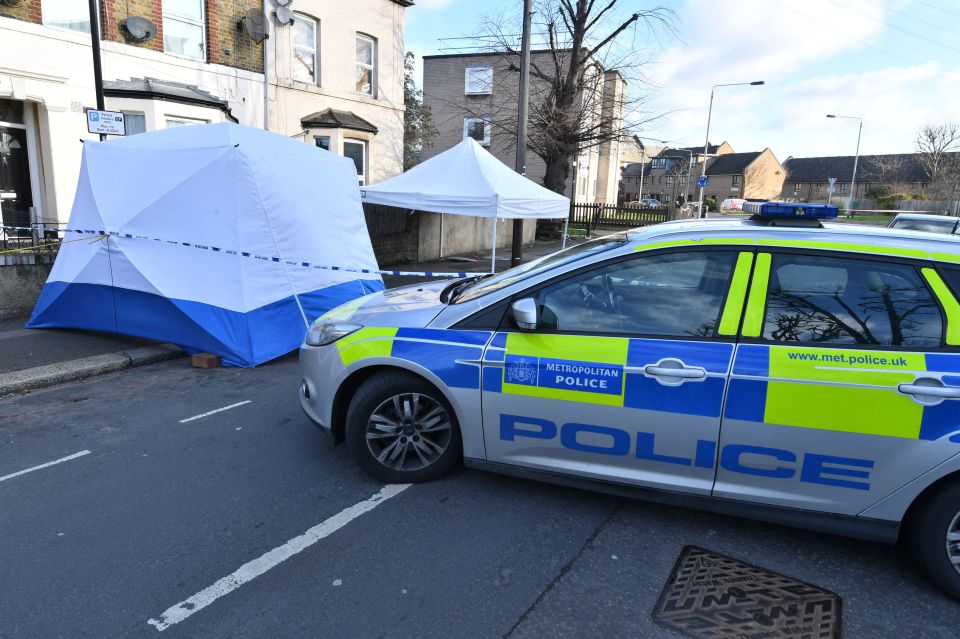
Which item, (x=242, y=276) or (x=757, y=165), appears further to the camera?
(x=757, y=165)

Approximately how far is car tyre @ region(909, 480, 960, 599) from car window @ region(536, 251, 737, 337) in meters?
1.21

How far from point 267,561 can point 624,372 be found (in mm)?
1983

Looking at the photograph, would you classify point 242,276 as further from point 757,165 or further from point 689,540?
point 757,165

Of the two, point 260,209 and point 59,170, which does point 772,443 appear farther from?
point 59,170

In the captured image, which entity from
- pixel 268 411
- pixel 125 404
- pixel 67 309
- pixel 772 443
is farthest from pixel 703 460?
pixel 67 309

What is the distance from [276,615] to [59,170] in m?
11.4

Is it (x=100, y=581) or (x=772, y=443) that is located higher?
(x=772, y=443)

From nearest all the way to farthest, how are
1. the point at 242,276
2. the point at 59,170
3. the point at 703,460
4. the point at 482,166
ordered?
the point at 703,460 → the point at 242,276 → the point at 59,170 → the point at 482,166

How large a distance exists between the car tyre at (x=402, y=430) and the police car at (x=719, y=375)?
0.04 ft

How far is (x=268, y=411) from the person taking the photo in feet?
16.7

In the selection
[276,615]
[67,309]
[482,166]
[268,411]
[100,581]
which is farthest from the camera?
[482,166]

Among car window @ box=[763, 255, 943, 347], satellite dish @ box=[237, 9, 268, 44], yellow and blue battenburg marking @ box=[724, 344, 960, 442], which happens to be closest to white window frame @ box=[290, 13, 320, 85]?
satellite dish @ box=[237, 9, 268, 44]

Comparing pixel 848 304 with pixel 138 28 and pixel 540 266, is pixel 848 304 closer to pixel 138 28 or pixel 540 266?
pixel 540 266

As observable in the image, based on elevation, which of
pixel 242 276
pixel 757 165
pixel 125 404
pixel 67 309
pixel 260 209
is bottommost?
pixel 125 404
